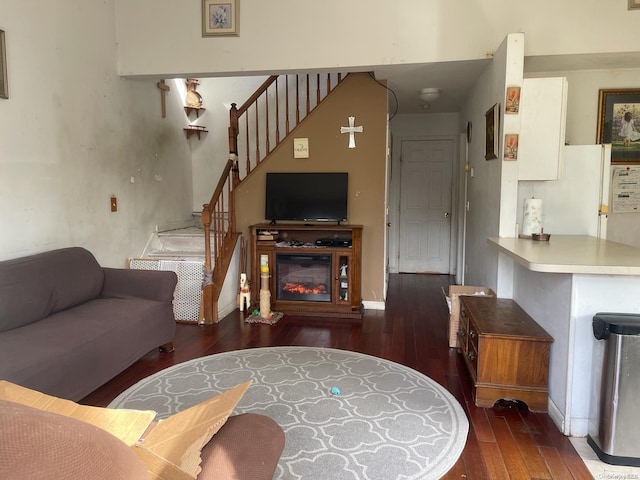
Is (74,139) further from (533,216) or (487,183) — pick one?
(533,216)

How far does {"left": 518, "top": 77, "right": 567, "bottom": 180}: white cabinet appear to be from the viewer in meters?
3.04

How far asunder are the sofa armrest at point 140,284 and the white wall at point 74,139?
55 centimetres

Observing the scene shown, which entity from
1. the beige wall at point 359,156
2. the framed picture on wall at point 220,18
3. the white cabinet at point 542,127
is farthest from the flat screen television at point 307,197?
the white cabinet at point 542,127

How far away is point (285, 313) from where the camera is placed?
4520 mm

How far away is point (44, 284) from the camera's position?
9.21 feet

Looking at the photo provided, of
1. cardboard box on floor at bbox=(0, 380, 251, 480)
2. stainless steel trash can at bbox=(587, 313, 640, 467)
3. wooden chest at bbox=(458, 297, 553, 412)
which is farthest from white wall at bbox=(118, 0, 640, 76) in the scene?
cardboard box on floor at bbox=(0, 380, 251, 480)

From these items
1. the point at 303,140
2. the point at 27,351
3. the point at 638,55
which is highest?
the point at 638,55

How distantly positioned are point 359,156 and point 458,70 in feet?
4.09

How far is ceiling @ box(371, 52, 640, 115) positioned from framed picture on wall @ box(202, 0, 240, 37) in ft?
4.34

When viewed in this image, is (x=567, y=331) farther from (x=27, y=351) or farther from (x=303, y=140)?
(x=303, y=140)

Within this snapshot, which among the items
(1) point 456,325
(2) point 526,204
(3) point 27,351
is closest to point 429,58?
(2) point 526,204

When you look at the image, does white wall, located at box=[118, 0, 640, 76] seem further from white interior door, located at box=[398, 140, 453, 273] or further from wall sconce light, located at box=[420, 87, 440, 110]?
white interior door, located at box=[398, 140, 453, 273]

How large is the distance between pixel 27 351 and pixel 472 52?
368 cm

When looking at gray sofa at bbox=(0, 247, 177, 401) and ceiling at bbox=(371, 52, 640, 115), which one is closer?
gray sofa at bbox=(0, 247, 177, 401)
